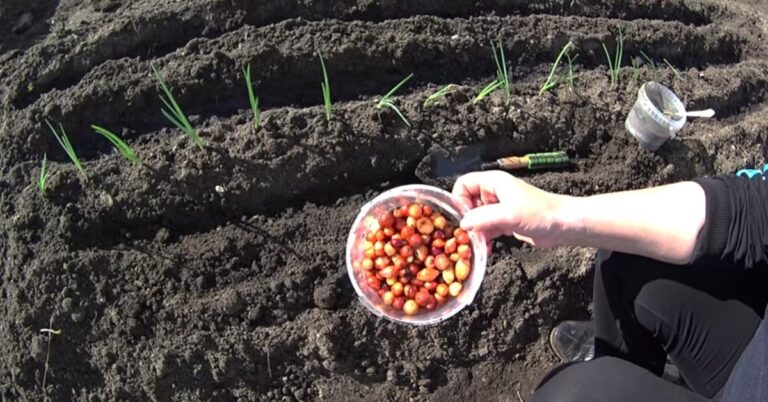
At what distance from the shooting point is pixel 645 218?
4.69 feet

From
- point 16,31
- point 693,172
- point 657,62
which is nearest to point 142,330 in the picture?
point 16,31

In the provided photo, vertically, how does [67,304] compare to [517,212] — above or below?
below

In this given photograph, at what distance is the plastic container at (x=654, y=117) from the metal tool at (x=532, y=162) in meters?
0.26

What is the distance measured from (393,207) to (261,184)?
1.40 feet

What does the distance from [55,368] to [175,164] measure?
651 millimetres

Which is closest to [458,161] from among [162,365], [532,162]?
[532,162]

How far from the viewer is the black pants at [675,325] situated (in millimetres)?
1516

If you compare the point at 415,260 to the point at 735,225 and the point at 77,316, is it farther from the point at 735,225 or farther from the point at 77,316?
the point at 77,316

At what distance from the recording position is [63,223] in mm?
1783

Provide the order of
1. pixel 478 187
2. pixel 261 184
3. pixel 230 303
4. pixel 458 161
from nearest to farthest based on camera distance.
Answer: pixel 478 187 → pixel 230 303 → pixel 261 184 → pixel 458 161

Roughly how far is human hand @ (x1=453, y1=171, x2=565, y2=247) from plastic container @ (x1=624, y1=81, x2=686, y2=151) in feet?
2.60

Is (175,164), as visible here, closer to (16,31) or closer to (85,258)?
(85,258)

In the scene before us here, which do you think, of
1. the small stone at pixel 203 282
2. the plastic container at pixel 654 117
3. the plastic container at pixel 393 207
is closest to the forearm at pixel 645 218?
the plastic container at pixel 393 207

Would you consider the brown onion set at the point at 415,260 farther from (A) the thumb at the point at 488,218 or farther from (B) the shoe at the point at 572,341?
(B) the shoe at the point at 572,341
